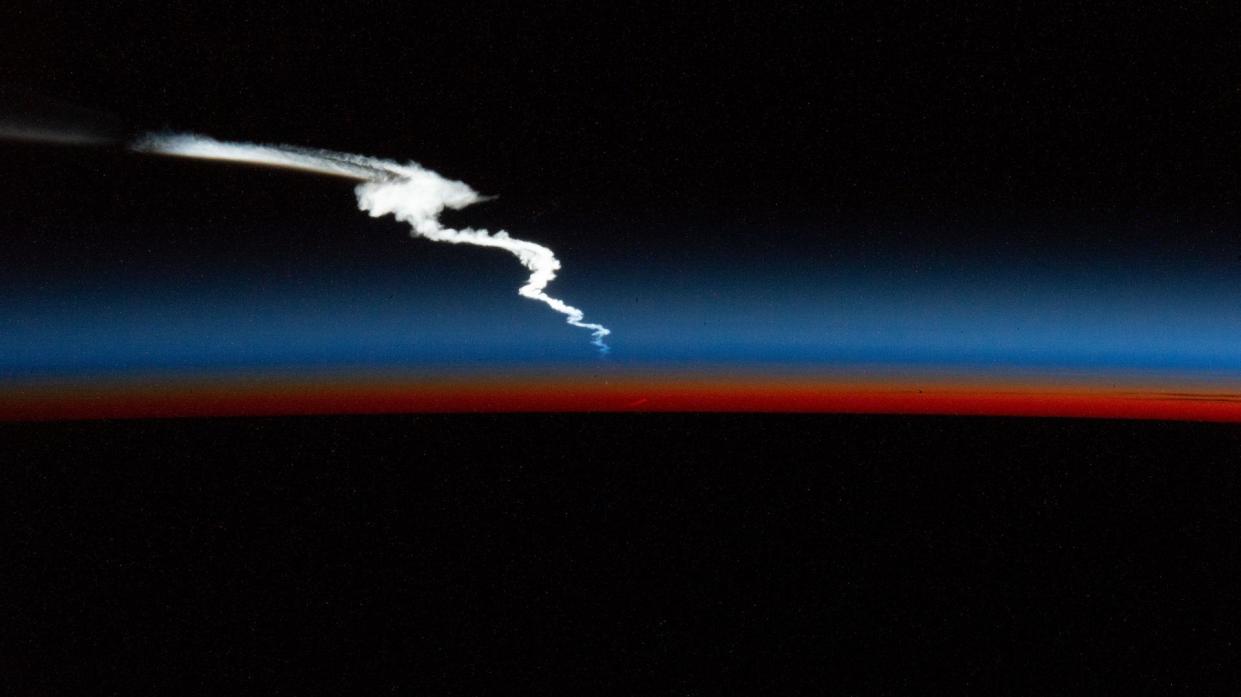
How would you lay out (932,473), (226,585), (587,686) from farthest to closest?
(932,473), (226,585), (587,686)

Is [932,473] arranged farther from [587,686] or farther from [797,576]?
[587,686]

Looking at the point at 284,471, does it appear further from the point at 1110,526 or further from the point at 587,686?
the point at 1110,526

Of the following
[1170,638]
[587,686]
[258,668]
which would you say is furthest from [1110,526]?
[258,668]

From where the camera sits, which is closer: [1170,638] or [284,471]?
[1170,638]

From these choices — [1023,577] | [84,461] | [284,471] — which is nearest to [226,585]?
[1023,577]

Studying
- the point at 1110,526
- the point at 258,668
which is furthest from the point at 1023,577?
the point at 258,668

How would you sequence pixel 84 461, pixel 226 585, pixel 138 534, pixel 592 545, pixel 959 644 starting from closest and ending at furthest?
pixel 959 644 < pixel 226 585 < pixel 592 545 < pixel 138 534 < pixel 84 461

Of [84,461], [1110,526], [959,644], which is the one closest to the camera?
[959,644]

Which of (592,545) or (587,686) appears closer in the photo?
(587,686)

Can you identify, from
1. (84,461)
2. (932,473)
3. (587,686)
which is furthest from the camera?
(84,461)
